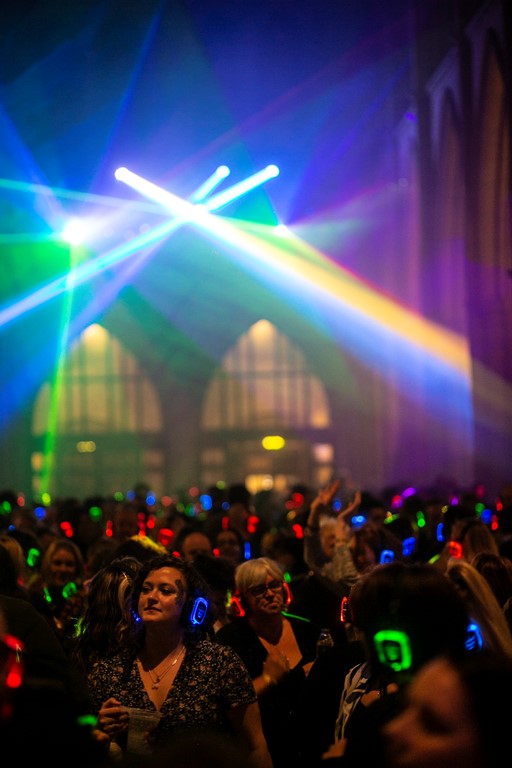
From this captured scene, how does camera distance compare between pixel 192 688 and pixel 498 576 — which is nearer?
pixel 192 688

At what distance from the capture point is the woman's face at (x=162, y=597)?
4.66 metres

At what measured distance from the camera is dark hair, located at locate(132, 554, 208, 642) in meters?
4.74

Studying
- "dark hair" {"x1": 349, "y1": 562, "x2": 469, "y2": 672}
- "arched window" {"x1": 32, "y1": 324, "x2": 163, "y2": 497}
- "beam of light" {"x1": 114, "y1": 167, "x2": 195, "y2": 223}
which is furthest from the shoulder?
"arched window" {"x1": 32, "y1": 324, "x2": 163, "y2": 497}

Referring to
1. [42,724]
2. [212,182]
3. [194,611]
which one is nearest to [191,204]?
[212,182]

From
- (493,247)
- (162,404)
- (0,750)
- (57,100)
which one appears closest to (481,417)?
(493,247)

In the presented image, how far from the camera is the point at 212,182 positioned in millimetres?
24750

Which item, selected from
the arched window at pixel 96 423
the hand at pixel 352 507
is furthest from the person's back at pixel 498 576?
the arched window at pixel 96 423

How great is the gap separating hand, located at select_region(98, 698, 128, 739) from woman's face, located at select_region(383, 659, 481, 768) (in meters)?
2.26

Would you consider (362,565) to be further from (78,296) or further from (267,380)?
(267,380)

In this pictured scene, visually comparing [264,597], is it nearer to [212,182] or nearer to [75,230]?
[212,182]

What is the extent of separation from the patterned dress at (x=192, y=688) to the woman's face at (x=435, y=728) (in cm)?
228

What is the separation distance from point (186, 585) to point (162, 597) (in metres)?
0.15

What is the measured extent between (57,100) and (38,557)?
19.9 meters

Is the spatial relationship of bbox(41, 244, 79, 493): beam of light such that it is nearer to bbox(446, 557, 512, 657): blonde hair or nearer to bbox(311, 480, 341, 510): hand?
bbox(311, 480, 341, 510): hand
